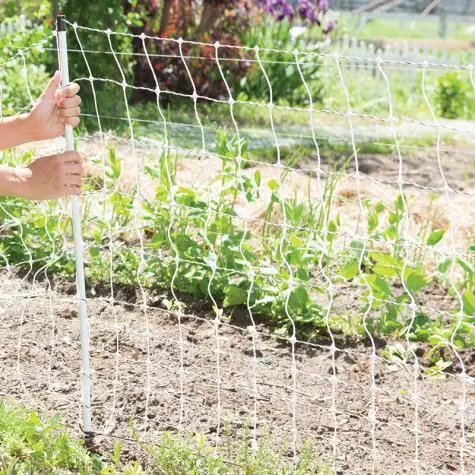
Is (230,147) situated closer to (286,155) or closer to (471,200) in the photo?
(471,200)

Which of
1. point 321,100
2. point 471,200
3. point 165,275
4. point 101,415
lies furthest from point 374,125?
point 101,415

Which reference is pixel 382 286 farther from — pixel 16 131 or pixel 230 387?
pixel 16 131

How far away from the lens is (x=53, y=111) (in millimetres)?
2906

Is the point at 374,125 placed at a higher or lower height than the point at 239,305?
lower

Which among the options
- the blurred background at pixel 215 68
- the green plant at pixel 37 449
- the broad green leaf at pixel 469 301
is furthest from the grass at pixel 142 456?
the blurred background at pixel 215 68

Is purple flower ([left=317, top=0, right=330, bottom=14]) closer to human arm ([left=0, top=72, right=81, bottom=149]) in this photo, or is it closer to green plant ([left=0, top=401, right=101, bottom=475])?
human arm ([left=0, top=72, right=81, bottom=149])

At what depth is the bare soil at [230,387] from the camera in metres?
3.10

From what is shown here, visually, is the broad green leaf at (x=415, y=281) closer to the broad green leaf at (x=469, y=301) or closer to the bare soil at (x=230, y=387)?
the broad green leaf at (x=469, y=301)

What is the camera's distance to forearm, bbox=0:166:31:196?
2.85 meters

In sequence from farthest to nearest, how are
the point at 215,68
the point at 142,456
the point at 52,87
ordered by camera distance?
the point at 215,68 → the point at 142,456 → the point at 52,87

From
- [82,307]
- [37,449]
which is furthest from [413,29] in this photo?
[37,449]

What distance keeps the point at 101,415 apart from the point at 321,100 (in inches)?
259

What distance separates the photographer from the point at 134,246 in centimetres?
465

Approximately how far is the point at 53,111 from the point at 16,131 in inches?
5.0
